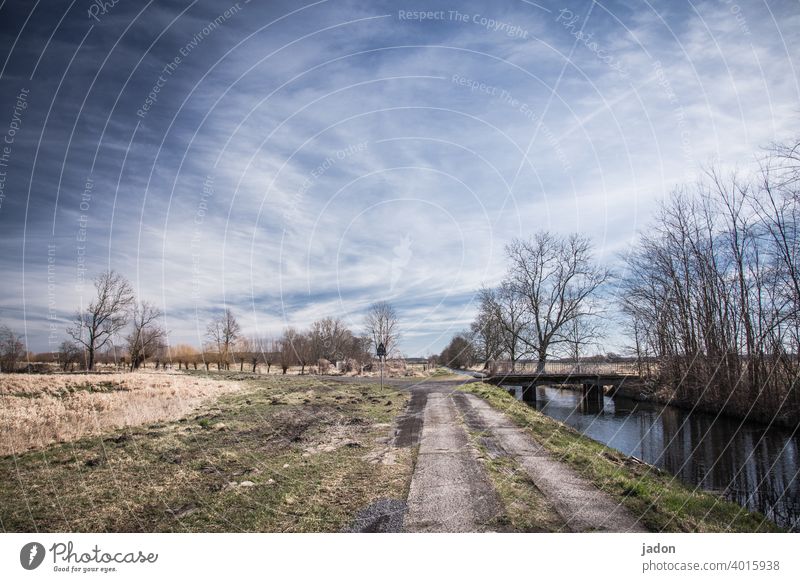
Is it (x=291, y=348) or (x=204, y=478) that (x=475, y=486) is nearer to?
(x=204, y=478)

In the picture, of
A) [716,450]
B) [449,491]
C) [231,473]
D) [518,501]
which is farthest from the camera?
[716,450]

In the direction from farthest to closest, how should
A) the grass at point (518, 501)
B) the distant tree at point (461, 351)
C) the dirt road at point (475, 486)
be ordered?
1. the distant tree at point (461, 351)
2. the dirt road at point (475, 486)
3. the grass at point (518, 501)

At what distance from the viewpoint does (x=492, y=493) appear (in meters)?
7.20

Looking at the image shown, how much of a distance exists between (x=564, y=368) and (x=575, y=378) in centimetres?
150

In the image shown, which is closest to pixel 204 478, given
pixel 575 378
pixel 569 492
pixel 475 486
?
pixel 475 486

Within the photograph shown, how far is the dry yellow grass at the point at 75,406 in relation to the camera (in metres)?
9.47

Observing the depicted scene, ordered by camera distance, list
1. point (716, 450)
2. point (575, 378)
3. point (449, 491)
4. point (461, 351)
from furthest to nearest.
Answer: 1. point (461, 351)
2. point (575, 378)
3. point (716, 450)
4. point (449, 491)

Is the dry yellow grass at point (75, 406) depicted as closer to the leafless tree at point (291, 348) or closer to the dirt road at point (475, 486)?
the dirt road at point (475, 486)

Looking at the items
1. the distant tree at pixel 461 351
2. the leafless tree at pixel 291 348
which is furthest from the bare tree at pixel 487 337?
the leafless tree at pixel 291 348

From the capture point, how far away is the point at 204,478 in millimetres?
7672

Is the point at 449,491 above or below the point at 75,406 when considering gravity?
below

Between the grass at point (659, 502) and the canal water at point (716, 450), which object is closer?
the grass at point (659, 502)

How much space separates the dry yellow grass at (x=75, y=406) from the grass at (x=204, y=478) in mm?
611
